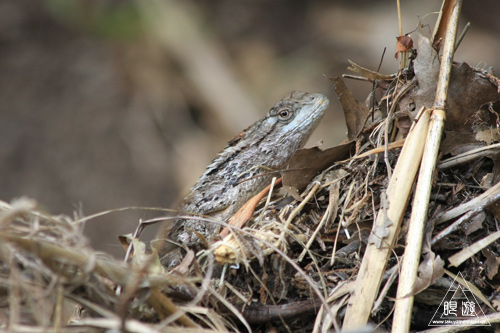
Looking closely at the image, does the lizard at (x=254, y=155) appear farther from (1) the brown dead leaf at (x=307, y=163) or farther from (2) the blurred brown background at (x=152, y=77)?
(2) the blurred brown background at (x=152, y=77)

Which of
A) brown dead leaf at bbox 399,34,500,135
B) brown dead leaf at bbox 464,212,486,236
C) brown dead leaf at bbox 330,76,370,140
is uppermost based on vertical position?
brown dead leaf at bbox 330,76,370,140

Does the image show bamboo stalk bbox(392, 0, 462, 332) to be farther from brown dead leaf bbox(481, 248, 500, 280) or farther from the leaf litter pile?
brown dead leaf bbox(481, 248, 500, 280)

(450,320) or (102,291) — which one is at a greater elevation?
(102,291)

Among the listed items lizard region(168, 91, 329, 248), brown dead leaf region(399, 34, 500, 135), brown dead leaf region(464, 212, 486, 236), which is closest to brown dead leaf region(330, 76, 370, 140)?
brown dead leaf region(399, 34, 500, 135)

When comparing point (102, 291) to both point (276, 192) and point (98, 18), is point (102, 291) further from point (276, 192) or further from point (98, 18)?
point (98, 18)

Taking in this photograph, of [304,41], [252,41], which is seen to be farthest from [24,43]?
[304,41]

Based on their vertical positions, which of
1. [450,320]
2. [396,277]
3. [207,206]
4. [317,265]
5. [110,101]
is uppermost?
[110,101]

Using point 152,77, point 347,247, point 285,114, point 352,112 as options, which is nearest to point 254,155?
point 285,114
